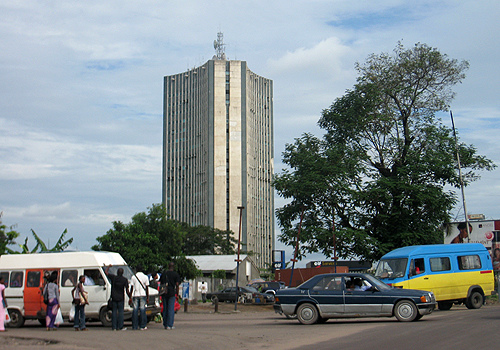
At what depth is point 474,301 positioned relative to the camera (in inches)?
977

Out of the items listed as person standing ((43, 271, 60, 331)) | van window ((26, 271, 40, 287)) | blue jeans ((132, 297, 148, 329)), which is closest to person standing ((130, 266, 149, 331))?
blue jeans ((132, 297, 148, 329))

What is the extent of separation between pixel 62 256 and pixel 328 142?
26.0 m

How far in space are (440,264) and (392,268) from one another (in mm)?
2119

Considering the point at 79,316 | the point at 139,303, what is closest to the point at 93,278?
the point at 79,316

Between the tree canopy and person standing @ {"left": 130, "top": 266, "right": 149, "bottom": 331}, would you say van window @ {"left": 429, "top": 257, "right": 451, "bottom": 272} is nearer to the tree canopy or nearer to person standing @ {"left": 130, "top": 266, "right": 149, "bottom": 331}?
person standing @ {"left": 130, "top": 266, "right": 149, "bottom": 331}

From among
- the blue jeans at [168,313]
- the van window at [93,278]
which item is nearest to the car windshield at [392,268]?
the blue jeans at [168,313]

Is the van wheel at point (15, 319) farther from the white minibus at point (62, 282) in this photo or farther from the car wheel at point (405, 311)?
the car wheel at point (405, 311)

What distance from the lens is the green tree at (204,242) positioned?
111938 millimetres

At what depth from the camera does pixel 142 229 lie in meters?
55.1

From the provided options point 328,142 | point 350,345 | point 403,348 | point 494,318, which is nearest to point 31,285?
point 350,345

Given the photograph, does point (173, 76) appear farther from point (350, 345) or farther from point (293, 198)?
point (350, 345)

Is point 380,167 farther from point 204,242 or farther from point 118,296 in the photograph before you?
point 204,242

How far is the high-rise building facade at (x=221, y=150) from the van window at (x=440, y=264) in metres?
105

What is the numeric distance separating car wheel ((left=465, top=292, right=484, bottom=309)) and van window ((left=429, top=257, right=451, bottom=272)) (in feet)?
5.43
